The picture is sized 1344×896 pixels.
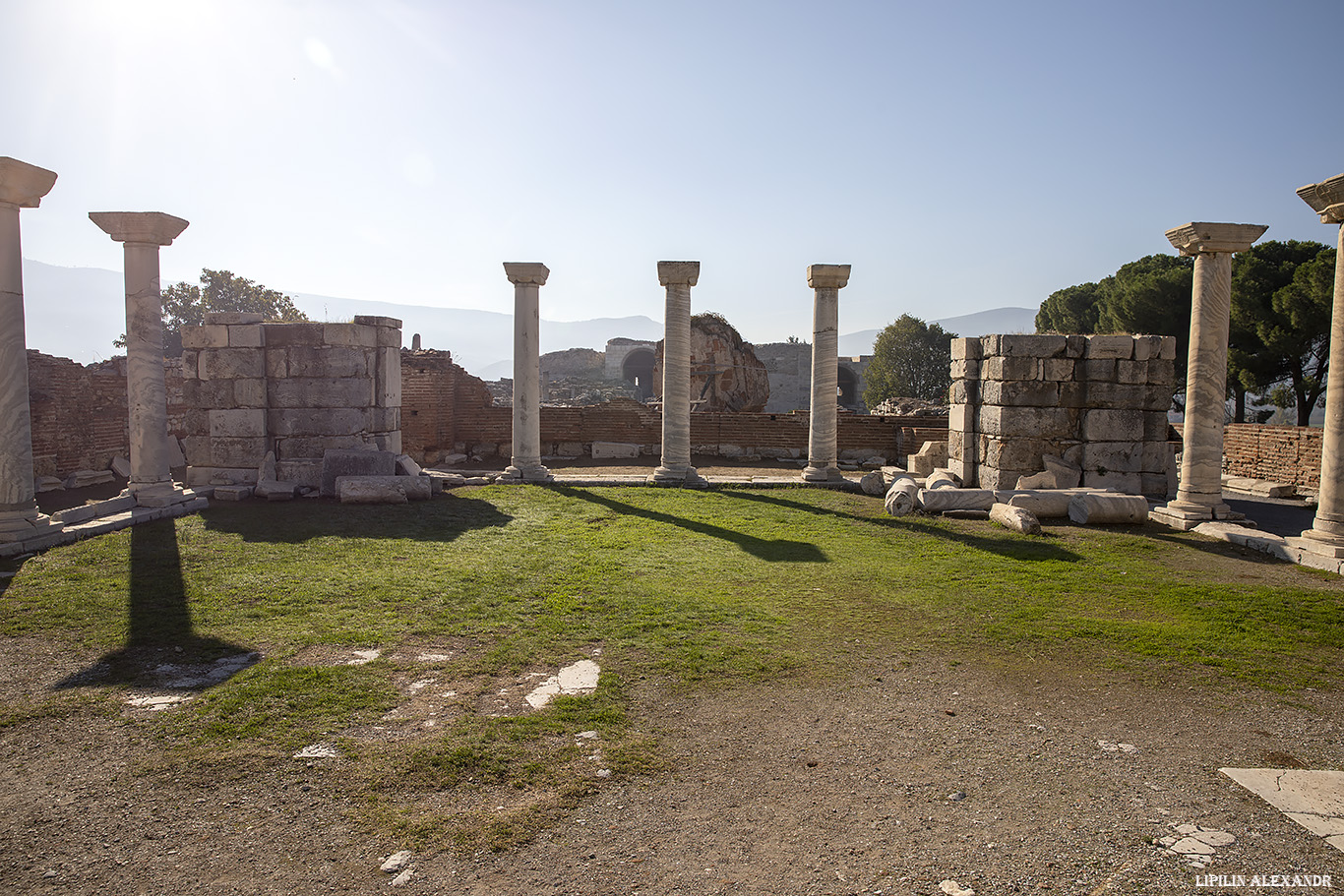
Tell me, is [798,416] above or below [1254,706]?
above

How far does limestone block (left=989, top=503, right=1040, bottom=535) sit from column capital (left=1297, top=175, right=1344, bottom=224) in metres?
4.47

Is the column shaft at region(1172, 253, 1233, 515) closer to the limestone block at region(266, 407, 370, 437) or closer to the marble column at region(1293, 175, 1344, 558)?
the marble column at region(1293, 175, 1344, 558)

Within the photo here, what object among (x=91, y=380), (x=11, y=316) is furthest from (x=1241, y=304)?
(x=91, y=380)

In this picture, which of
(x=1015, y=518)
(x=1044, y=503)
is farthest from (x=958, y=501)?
(x=1044, y=503)

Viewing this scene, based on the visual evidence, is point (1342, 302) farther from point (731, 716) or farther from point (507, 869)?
point (507, 869)

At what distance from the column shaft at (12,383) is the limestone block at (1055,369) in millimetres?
13455

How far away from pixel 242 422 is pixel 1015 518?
11564 mm

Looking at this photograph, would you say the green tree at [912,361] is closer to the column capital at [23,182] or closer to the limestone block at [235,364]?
the limestone block at [235,364]

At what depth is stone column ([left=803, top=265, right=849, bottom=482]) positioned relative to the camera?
44.5ft

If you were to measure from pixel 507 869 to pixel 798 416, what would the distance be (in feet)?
58.6

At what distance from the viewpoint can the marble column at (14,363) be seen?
8.01m

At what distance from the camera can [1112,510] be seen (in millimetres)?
10273

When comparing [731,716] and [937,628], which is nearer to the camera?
[731,716]

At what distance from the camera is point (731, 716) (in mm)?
4359
